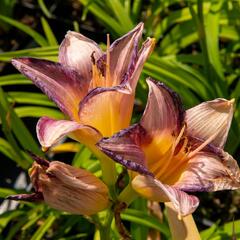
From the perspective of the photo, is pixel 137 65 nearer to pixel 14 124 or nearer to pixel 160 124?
pixel 160 124

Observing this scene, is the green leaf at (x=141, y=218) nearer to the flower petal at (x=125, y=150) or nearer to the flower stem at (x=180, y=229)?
the flower stem at (x=180, y=229)

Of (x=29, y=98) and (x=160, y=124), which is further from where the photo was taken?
(x=29, y=98)

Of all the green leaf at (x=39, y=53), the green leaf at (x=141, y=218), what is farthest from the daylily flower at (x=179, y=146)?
the green leaf at (x=39, y=53)

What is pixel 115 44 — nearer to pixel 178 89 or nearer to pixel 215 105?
pixel 215 105

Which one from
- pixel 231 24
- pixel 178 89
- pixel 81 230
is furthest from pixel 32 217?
pixel 231 24

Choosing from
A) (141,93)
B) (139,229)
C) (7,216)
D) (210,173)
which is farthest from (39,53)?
(210,173)

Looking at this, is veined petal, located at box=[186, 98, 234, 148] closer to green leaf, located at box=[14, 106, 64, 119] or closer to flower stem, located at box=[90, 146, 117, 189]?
flower stem, located at box=[90, 146, 117, 189]

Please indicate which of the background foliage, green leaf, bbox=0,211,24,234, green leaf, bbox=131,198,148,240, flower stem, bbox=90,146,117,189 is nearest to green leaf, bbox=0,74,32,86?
the background foliage
